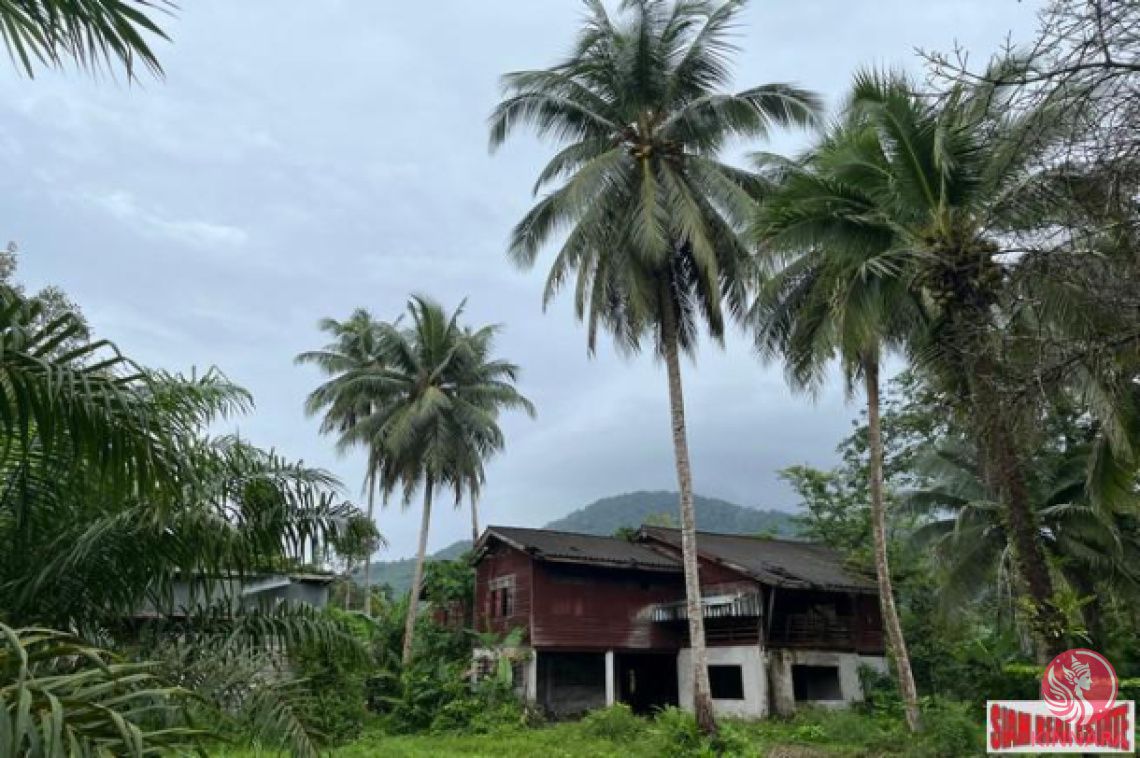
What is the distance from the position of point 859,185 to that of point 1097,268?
604 centimetres

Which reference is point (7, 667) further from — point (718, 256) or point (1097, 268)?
point (718, 256)

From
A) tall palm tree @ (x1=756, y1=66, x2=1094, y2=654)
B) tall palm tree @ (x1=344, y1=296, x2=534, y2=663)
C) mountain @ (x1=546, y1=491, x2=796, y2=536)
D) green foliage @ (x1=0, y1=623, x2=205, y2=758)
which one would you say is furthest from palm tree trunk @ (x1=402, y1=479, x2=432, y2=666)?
mountain @ (x1=546, y1=491, x2=796, y2=536)

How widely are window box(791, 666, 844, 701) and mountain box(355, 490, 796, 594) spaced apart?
4577 centimetres

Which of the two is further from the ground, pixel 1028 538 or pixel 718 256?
pixel 718 256

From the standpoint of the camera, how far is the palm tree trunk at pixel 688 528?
56.1ft

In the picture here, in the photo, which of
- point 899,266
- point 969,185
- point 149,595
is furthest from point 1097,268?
point 149,595

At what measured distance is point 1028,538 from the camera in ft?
35.7

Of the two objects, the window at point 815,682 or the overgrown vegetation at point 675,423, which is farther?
the window at point 815,682

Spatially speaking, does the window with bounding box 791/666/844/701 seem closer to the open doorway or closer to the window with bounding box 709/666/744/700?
the window with bounding box 709/666/744/700

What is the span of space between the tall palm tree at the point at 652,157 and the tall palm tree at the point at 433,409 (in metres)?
9.76

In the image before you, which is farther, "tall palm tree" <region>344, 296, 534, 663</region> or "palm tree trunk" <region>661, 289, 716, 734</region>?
"tall palm tree" <region>344, 296, 534, 663</region>

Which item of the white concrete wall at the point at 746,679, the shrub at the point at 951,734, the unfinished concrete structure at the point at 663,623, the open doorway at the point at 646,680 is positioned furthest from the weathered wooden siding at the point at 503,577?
the shrub at the point at 951,734

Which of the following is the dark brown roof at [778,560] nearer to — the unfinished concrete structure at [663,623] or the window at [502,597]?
the unfinished concrete structure at [663,623]

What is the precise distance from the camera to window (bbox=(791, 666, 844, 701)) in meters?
24.6
